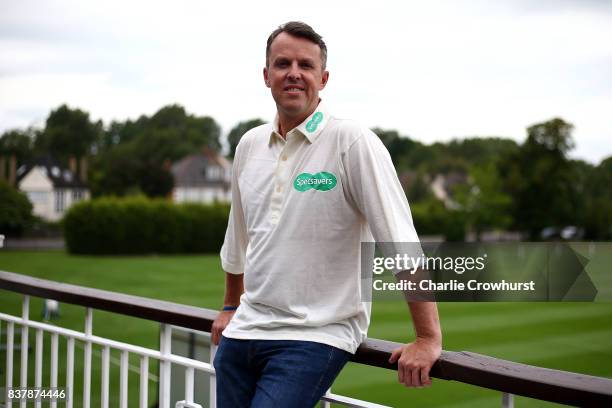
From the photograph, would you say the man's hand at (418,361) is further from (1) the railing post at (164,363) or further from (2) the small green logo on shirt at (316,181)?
(1) the railing post at (164,363)

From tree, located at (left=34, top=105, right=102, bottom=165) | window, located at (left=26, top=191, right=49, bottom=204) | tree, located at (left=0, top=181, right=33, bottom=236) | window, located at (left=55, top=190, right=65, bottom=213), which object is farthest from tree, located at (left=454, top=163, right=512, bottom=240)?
tree, located at (left=0, top=181, right=33, bottom=236)

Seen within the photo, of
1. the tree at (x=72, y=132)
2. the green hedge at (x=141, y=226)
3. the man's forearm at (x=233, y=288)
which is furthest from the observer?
the tree at (x=72, y=132)

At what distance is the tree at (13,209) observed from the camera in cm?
441

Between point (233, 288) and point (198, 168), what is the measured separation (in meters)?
60.3

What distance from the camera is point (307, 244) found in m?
1.58

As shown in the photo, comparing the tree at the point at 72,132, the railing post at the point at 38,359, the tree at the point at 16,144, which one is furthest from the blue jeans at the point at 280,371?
the tree at the point at 72,132

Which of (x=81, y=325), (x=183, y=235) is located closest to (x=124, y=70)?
(x=183, y=235)

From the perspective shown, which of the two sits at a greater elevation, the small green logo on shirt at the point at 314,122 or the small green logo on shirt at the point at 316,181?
the small green logo on shirt at the point at 314,122

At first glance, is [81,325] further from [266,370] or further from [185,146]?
[185,146]

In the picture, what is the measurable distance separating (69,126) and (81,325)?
123ft

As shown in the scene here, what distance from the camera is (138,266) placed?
1054 inches

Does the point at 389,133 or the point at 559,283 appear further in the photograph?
the point at 389,133

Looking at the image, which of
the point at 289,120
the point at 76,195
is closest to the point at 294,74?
the point at 289,120

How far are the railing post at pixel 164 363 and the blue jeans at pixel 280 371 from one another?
0.52m
